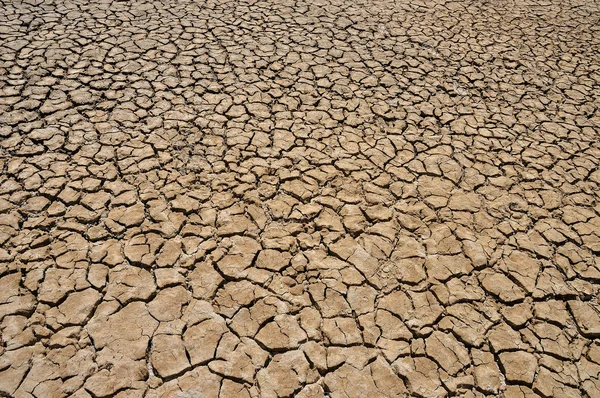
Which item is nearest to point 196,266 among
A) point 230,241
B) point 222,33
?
point 230,241

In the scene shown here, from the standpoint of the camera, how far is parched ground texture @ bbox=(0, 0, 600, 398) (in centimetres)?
173

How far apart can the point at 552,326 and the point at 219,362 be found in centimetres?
149

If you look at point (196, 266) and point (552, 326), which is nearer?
point (552, 326)

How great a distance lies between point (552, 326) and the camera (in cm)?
189

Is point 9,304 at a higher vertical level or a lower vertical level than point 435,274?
lower

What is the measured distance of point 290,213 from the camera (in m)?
2.37

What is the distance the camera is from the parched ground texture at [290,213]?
173 cm

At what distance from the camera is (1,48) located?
3523mm

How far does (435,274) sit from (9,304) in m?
1.98

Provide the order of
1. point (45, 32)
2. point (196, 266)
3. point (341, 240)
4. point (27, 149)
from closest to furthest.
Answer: point (196, 266) < point (341, 240) < point (27, 149) < point (45, 32)

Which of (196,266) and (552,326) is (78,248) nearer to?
(196,266)

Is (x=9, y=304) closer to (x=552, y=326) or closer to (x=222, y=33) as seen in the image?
(x=552, y=326)

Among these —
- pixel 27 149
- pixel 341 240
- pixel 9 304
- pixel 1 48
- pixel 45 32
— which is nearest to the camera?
pixel 9 304

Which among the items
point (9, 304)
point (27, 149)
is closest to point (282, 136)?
point (27, 149)
